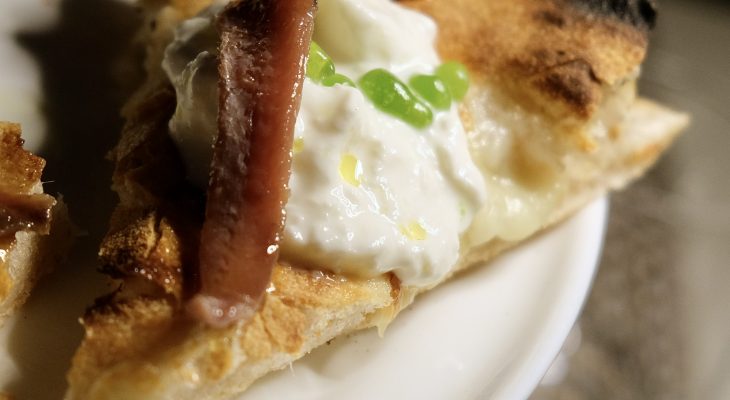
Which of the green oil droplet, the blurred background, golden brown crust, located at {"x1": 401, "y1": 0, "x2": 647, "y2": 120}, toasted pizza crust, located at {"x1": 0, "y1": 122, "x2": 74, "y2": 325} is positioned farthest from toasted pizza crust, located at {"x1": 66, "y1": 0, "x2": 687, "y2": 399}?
the blurred background

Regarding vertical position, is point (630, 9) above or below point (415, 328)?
above

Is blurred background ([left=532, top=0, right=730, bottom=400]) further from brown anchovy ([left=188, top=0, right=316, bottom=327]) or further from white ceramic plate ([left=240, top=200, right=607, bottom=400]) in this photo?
brown anchovy ([left=188, top=0, right=316, bottom=327])

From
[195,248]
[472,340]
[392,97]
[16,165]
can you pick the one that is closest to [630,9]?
[392,97]

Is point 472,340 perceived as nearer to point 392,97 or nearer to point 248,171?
point 392,97

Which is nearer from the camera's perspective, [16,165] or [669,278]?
[16,165]

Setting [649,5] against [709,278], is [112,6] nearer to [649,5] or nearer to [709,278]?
[649,5]

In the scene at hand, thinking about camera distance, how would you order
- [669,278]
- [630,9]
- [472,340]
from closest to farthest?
[472,340] → [630,9] → [669,278]
